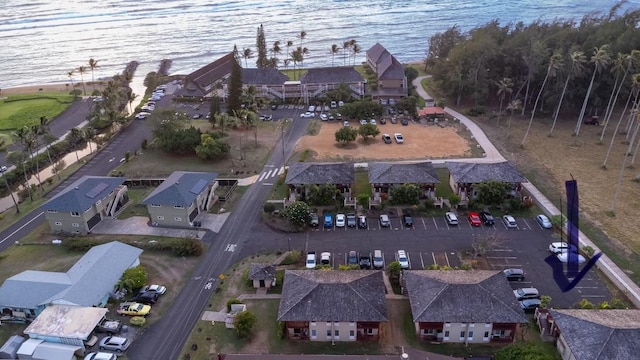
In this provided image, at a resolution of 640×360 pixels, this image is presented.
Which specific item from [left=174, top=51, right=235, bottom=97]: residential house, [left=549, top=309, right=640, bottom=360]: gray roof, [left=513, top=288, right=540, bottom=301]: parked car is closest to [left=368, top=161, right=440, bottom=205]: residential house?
[left=513, top=288, right=540, bottom=301]: parked car

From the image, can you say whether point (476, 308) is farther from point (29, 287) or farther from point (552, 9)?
point (552, 9)

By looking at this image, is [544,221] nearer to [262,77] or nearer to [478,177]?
[478,177]

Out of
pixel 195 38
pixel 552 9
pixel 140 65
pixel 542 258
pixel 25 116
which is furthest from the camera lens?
pixel 552 9

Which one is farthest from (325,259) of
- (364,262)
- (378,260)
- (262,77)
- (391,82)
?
(262,77)

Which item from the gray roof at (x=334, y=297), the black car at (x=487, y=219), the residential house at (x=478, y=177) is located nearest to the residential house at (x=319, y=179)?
the residential house at (x=478, y=177)

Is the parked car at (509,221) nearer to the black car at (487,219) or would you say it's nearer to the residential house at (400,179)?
the black car at (487,219)

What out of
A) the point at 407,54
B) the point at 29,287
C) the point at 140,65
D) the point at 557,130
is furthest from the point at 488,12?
the point at 29,287

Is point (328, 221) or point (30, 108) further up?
point (328, 221)

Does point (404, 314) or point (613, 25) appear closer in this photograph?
point (404, 314)
